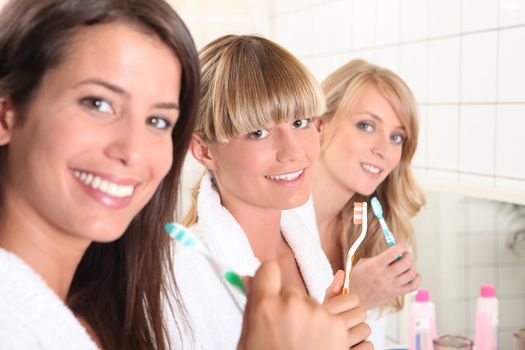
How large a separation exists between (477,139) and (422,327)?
0.45 metres

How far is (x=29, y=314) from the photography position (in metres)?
0.68

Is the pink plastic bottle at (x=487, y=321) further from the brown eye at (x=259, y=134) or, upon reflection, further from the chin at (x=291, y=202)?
the brown eye at (x=259, y=134)

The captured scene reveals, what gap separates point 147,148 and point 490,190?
1022 millimetres

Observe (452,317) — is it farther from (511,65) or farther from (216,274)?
(216,274)

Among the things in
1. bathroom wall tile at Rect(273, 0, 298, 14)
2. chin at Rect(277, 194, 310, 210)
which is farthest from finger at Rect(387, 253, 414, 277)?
bathroom wall tile at Rect(273, 0, 298, 14)

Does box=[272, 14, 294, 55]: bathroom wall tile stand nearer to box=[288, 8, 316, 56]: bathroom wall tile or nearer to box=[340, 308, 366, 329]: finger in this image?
box=[288, 8, 316, 56]: bathroom wall tile

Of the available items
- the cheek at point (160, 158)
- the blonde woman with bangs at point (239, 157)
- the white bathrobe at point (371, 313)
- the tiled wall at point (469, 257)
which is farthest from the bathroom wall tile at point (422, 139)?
the cheek at point (160, 158)

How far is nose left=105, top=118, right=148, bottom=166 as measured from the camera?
0.64m

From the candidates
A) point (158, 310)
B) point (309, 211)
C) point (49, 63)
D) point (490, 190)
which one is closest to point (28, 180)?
point (49, 63)

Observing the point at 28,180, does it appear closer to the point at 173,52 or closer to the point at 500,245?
the point at 173,52

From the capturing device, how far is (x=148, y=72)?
658 millimetres

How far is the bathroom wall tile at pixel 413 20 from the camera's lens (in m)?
1.71

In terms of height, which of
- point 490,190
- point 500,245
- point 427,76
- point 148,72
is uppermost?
point 148,72

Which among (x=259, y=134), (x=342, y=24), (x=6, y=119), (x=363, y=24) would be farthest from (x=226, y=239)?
(x=342, y=24)
